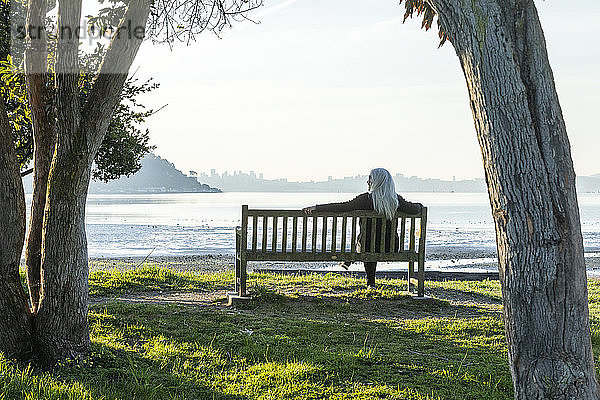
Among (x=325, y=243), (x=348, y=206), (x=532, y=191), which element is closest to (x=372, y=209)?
(x=348, y=206)

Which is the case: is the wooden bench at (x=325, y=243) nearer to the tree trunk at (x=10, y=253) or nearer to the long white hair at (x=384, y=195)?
the long white hair at (x=384, y=195)

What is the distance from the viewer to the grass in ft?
15.3

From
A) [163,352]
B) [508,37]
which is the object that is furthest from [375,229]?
[508,37]

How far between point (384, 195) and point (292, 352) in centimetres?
378

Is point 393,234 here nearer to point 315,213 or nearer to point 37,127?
point 315,213

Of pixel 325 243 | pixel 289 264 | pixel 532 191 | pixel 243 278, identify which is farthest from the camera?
pixel 289 264

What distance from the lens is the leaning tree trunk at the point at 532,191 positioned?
332 centimetres

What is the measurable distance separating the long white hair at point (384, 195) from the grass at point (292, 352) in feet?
3.87

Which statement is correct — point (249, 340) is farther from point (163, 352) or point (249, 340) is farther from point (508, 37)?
point (508, 37)

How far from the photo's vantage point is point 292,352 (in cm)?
575

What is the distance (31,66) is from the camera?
555 cm

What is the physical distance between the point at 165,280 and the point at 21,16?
4.53m

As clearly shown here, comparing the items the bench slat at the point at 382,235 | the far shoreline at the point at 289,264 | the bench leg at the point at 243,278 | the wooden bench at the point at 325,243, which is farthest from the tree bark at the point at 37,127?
the far shoreline at the point at 289,264

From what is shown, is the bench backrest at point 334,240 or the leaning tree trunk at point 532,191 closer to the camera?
the leaning tree trunk at point 532,191
